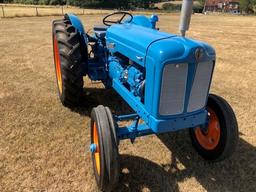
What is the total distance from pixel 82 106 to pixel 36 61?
3281mm

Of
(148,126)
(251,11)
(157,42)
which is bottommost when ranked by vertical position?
(251,11)

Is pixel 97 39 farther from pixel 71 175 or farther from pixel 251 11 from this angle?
pixel 251 11

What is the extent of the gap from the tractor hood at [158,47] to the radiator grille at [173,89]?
0.09 metres

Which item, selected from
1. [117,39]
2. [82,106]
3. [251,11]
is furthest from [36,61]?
[251,11]

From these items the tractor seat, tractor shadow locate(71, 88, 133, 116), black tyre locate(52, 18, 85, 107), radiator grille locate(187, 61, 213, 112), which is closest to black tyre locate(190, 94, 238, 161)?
radiator grille locate(187, 61, 213, 112)

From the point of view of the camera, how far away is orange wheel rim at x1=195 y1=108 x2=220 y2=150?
3115mm

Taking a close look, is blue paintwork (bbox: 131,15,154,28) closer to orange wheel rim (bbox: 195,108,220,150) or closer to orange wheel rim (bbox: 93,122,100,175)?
orange wheel rim (bbox: 195,108,220,150)

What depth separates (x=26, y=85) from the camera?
211 inches

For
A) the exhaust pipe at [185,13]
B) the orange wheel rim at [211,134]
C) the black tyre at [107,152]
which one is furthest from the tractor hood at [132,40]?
the orange wheel rim at [211,134]

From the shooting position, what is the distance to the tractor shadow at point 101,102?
438cm

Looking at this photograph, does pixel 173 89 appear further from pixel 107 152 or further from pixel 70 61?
pixel 70 61

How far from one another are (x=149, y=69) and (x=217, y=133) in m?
1.13

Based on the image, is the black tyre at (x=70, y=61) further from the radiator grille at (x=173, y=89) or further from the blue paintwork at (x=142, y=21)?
the radiator grille at (x=173, y=89)

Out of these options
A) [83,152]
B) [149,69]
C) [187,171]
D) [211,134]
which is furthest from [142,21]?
[187,171]
